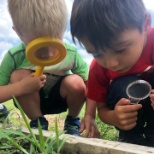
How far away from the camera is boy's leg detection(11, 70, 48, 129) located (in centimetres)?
204

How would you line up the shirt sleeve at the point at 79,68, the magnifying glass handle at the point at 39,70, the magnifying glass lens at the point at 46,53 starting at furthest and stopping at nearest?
the shirt sleeve at the point at 79,68 → the magnifying glass handle at the point at 39,70 → the magnifying glass lens at the point at 46,53

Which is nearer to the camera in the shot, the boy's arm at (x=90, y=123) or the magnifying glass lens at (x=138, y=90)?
the magnifying glass lens at (x=138, y=90)

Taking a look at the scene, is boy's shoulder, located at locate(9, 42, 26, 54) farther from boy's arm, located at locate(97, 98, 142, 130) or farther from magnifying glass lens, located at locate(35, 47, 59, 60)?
boy's arm, located at locate(97, 98, 142, 130)

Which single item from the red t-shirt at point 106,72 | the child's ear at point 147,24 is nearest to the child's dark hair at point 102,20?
the child's ear at point 147,24

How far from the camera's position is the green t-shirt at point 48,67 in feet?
6.80

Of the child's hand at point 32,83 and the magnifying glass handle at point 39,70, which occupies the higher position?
the magnifying glass handle at point 39,70

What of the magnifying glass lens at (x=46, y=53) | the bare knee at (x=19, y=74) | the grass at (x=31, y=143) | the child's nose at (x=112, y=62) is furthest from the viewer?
the bare knee at (x=19, y=74)

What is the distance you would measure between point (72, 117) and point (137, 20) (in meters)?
0.87

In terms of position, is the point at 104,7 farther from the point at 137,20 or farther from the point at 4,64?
the point at 4,64

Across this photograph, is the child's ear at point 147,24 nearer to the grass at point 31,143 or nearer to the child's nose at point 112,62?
the child's nose at point 112,62

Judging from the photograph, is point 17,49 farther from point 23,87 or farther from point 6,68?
point 23,87

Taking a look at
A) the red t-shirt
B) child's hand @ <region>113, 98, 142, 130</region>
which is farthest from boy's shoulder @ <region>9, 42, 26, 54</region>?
child's hand @ <region>113, 98, 142, 130</region>

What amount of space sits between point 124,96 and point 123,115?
168 mm

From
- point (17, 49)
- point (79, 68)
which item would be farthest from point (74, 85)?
point (17, 49)
